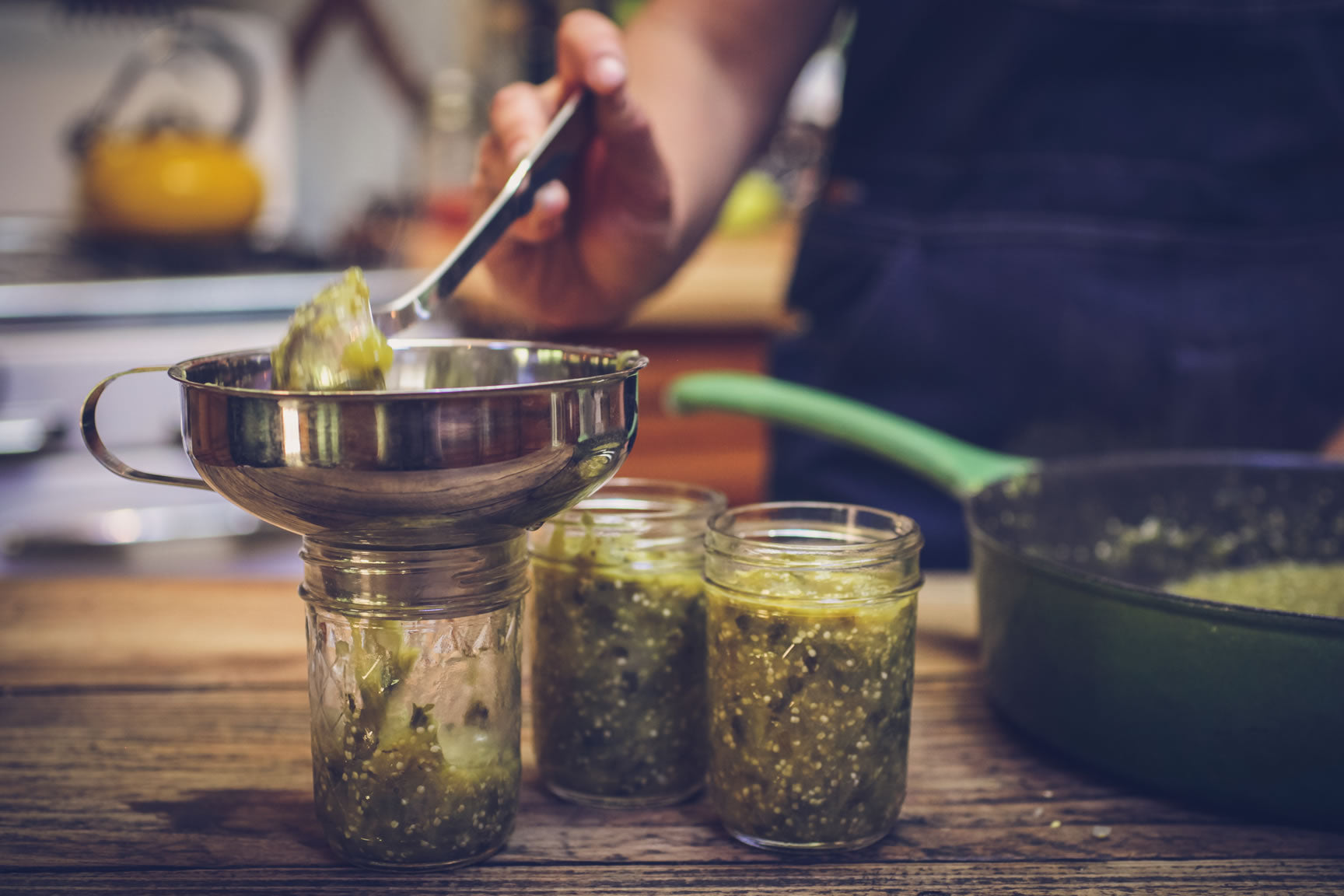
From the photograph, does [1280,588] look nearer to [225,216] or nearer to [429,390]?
[429,390]

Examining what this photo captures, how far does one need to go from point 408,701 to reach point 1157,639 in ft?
1.15

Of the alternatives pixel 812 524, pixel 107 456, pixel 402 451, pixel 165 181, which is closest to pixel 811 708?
pixel 812 524


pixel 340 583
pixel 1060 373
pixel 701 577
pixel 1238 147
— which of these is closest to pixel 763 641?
pixel 701 577

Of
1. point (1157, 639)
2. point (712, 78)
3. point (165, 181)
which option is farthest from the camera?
point (165, 181)

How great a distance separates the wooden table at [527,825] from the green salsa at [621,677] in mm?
19

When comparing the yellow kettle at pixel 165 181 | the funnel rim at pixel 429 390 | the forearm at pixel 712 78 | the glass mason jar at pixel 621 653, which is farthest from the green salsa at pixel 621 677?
the yellow kettle at pixel 165 181

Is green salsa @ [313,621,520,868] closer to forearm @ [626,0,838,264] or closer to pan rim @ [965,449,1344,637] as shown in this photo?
pan rim @ [965,449,1344,637]

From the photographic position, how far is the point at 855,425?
86 centimetres

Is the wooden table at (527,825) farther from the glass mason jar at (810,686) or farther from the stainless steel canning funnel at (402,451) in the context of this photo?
the stainless steel canning funnel at (402,451)

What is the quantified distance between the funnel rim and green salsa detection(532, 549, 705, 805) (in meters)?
0.11

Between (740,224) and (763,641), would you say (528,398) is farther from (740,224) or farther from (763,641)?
(740,224)

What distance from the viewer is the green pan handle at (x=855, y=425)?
2.66 feet

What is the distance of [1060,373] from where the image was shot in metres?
1.12

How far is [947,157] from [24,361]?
117 centimetres
